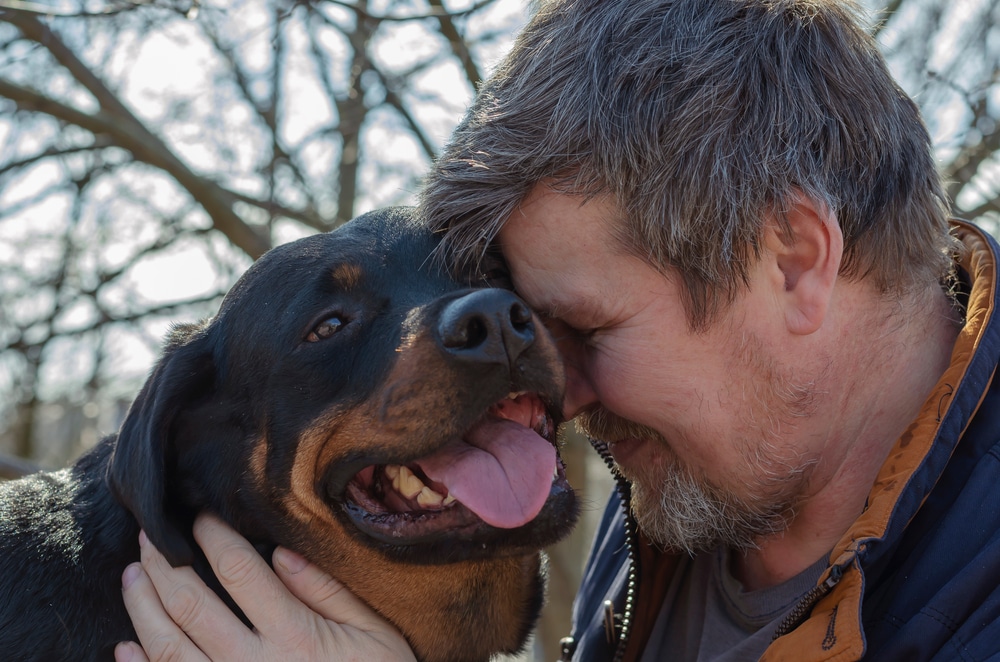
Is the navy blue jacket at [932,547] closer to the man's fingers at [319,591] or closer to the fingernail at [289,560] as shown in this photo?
the man's fingers at [319,591]

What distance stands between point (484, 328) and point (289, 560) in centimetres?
90

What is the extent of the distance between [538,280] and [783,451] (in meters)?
0.79

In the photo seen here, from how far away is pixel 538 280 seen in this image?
257cm

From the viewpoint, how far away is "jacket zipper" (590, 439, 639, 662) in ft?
8.85

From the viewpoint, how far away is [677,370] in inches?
97.1

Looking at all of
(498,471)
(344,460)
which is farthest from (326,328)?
(498,471)

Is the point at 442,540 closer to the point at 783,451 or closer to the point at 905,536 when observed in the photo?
the point at 783,451

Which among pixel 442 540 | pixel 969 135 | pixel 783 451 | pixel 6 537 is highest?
pixel 969 135

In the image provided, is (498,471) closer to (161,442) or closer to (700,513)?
(700,513)

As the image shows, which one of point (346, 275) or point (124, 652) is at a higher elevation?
point (346, 275)

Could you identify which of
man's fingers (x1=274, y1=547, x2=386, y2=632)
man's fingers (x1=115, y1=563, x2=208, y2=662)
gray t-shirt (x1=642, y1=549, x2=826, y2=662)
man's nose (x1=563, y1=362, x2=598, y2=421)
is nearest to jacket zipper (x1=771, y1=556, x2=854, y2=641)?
gray t-shirt (x1=642, y1=549, x2=826, y2=662)

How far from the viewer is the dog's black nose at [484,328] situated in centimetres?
216

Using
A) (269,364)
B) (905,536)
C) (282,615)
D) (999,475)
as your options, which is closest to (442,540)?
(282,615)

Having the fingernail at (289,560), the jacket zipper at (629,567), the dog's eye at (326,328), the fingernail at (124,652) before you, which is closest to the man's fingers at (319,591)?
the fingernail at (289,560)
